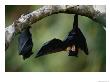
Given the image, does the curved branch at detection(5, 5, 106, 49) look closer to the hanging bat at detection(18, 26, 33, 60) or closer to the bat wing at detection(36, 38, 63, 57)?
the hanging bat at detection(18, 26, 33, 60)

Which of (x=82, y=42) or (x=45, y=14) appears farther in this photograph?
(x=82, y=42)

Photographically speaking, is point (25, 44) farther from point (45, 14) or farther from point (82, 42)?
point (82, 42)

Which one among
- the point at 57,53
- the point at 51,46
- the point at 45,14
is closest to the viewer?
the point at 45,14

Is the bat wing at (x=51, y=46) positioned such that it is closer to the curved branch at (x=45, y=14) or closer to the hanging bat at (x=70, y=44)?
the hanging bat at (x=70, y=44)

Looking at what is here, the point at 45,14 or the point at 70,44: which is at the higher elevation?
the point at 45,14

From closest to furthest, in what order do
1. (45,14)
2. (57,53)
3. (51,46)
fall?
(45,14)
(51,46)
(57,53)

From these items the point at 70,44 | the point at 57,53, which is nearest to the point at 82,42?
the point at 70,44
